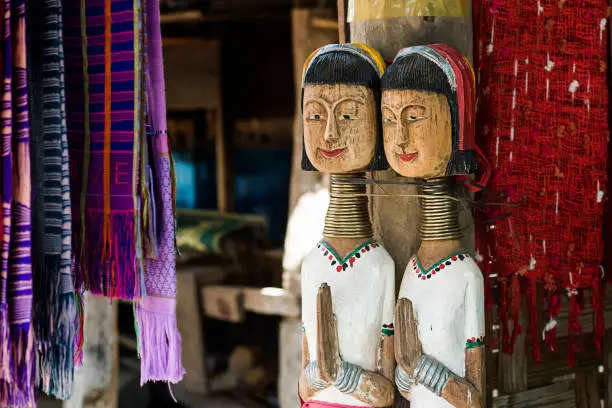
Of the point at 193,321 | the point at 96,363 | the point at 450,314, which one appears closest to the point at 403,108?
the point at 450,314

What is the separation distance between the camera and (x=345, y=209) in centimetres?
189

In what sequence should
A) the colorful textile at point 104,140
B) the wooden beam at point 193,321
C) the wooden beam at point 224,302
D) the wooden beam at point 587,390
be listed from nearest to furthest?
the colorful textile at point 104,140, the wooden beam at point 587,390, the wooden beam at point 224,302, the wooden beam at point 193,321

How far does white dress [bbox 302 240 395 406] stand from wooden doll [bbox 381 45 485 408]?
0.23ft

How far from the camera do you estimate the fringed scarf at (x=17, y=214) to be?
1.75 metres

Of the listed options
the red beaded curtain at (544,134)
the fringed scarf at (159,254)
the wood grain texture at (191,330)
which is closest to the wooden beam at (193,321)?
the wood grain texture at (191,330)

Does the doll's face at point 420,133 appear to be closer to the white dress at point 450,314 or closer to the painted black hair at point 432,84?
the painted black hair at point 432,84

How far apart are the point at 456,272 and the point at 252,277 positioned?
3454 mm

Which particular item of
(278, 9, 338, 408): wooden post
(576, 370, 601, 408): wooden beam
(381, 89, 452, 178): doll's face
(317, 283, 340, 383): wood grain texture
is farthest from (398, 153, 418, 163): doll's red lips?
(278, 9, 338, 408): wooden post

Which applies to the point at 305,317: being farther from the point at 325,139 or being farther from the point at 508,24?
the point at 508,24

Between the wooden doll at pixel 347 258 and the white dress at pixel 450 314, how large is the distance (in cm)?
10

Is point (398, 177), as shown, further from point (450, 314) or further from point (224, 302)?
point (224, 302)

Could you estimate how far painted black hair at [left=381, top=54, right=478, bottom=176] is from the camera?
5.74 feet

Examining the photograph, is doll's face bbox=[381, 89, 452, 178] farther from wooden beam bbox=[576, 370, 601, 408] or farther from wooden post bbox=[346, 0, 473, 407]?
wooden beam bbox=[576, 370, 601, 408]

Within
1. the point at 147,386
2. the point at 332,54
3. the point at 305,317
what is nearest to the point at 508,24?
the point at 332,54
